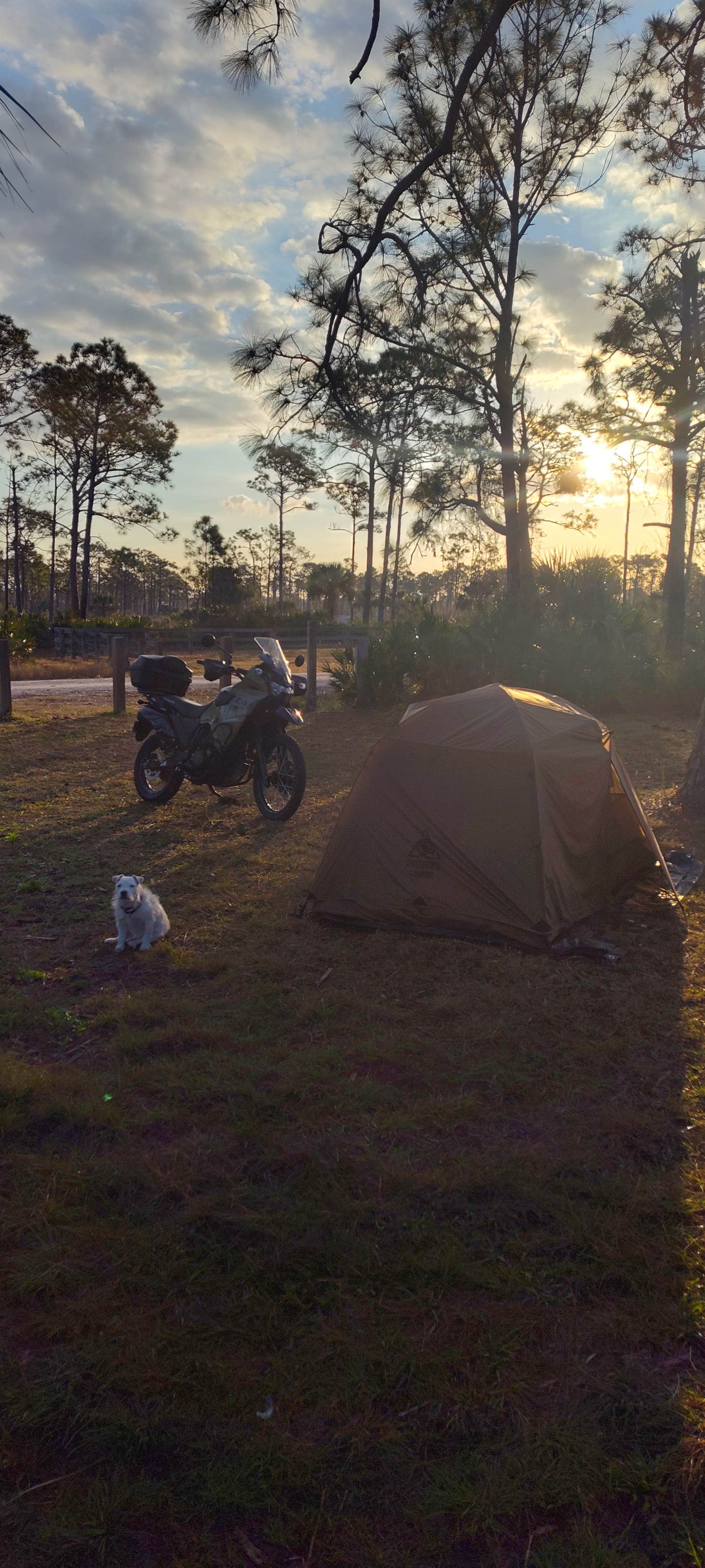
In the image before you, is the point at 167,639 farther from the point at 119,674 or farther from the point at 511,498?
the point at 119,674

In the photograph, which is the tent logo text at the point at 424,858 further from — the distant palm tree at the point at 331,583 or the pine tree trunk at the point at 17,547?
the distant palm tree at the point at 331,583

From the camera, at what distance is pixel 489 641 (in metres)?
14.6

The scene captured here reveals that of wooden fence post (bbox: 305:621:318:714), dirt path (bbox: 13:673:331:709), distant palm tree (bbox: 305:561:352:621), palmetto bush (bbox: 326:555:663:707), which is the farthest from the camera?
distant palm tree (bbox: 305:561:352:621)

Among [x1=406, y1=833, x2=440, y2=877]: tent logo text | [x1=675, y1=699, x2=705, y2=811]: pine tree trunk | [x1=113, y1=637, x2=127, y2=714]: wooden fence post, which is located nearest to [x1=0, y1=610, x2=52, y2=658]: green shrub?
[x1=113, y1=637, x2=127, y2=714]: wooden fence post

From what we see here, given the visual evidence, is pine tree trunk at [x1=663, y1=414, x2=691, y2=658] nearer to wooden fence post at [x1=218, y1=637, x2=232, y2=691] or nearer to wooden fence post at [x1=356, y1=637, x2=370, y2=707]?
wooden fence post at [x1=356, y1=637, x2=370, y2=707]

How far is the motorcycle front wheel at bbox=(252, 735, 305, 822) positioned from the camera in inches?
288

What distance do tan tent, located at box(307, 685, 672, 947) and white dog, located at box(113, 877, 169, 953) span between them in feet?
3.12

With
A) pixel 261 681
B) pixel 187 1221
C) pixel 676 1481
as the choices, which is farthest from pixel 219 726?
pixel 676 1481

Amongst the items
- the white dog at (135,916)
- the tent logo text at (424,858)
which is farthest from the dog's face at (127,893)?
the tent logo text at (424,858)

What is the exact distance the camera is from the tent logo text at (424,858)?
5.23m

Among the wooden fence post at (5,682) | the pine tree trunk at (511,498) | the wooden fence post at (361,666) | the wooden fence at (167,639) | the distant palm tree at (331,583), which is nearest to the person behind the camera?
the wooden fence post at (5,682)

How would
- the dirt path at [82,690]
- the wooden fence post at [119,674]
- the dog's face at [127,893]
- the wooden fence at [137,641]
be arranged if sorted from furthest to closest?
1. the wooden fence at [137,641]
2. the dirt path at [82,690]
3. the wooden fence post at [119,674]
4. the dog's face at [127,893]

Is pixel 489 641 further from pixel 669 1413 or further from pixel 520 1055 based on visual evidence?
pixel 669 1413

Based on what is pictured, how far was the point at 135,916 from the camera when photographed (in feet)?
16.2
